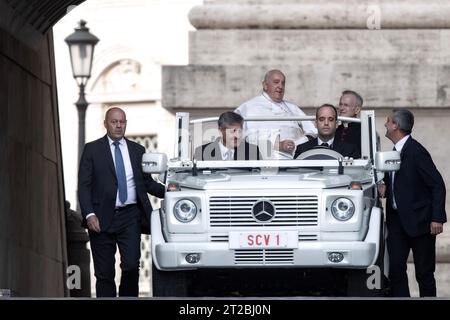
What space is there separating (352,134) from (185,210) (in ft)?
7.05

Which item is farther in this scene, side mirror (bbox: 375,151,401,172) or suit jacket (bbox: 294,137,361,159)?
suit jacket (bbox: 294,137,361,159)

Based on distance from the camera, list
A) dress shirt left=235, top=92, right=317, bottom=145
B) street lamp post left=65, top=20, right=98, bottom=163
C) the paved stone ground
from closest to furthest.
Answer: dress shirt left=235, top=92, right=317, bottom=145 < the paved stone ground < street lamp post left=65, top=20, right=98, bottom=163

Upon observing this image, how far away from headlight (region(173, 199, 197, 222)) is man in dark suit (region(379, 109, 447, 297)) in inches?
75.2

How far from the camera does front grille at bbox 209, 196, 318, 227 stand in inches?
819

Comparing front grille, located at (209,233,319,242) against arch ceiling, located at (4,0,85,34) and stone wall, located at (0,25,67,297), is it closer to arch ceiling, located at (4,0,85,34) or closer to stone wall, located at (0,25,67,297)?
stone wall, located at (0,25,67,297)

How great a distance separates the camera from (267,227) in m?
20.8

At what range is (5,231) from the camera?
27281 millimetres

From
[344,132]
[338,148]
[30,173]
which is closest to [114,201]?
[338,148]

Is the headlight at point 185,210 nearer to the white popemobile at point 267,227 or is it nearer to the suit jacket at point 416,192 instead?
the white popemobile at point 267,227

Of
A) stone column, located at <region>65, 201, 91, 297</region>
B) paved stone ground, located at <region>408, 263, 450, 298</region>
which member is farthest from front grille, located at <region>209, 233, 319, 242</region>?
stone column, located at <region>65, 201, 91, 297</region>

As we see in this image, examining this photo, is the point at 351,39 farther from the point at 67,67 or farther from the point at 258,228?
the point at 67,67

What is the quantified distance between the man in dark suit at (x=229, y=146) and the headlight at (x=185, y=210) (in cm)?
103

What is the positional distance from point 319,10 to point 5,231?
4324mm
